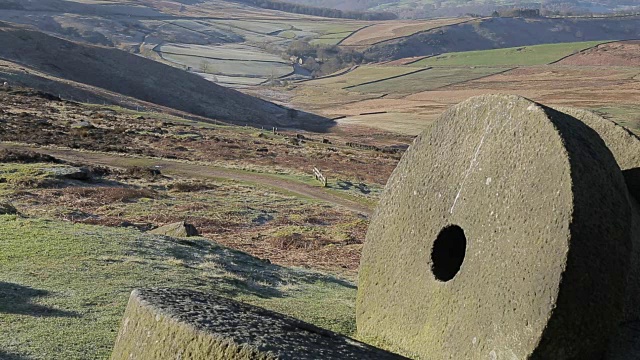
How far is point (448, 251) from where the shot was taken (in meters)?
10.1

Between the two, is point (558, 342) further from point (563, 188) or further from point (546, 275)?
point (563, 188)

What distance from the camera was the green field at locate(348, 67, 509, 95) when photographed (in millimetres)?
163625

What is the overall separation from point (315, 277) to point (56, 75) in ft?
294

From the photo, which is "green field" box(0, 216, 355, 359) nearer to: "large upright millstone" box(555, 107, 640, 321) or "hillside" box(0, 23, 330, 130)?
"large upright millstone" box(555, 107, 640, 321)

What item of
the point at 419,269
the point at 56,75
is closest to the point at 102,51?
the point at 56,75

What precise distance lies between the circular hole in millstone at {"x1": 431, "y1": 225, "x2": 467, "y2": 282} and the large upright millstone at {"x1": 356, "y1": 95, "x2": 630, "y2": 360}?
16 millimetres

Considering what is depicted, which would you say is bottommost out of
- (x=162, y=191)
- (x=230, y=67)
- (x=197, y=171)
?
(x=230, y=67)

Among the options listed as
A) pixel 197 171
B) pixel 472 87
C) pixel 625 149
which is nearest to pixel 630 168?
pixel 625 149

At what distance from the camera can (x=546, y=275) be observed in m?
7.59

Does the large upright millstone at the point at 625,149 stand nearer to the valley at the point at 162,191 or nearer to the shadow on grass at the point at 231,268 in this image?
the valley at the point at 162,191

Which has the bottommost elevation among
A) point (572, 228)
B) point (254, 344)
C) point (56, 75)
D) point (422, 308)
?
point (56, 75)

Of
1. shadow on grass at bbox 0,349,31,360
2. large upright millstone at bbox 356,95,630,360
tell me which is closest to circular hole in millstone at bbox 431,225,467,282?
large upright millstone at bbox 356,95,630,360

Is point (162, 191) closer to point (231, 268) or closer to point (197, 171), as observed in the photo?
point (197, 171)

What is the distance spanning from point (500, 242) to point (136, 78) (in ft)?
359
